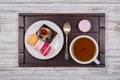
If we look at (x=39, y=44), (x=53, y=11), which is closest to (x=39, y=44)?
(x=39, y=44)

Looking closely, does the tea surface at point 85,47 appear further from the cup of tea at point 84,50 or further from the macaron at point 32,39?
the macaron at point 32,39

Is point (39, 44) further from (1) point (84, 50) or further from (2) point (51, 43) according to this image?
(1) point (84, 50)

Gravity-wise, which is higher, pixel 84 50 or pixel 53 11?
pixel 53 11

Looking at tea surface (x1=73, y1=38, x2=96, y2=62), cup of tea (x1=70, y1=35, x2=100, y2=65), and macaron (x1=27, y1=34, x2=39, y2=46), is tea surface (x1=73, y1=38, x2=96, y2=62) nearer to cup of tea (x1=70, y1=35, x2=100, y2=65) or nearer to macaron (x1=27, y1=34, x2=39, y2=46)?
cup of tea (x1=70, y1=35, x2=100, y2=65)

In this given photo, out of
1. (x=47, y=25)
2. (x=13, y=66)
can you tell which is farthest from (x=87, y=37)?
(x=13, y=66)

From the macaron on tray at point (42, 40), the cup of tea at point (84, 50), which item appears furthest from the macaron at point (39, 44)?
the cup of tea at point (84, 50)

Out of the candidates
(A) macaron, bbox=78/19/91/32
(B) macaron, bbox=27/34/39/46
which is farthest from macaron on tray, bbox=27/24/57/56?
(A) macaron, bbox=78/19/91/32

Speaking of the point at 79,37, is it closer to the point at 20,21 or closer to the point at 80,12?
the point at 80,12
